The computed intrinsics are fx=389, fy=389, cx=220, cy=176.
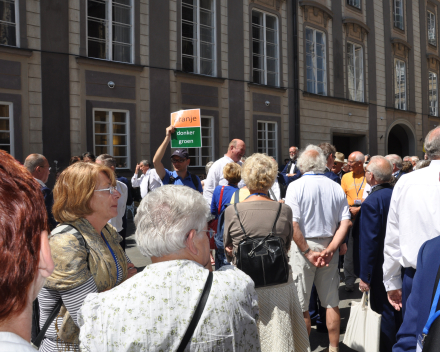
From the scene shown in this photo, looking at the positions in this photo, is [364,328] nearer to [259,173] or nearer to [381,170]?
[381,170]

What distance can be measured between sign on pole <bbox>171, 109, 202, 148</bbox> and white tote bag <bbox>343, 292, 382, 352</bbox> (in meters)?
3.17

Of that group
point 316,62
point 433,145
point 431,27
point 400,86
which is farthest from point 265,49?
point 431,27

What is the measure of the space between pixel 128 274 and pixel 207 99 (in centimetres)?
1115

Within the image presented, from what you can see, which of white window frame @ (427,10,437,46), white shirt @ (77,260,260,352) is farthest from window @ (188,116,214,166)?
white window frame @ (427,10,437,46)

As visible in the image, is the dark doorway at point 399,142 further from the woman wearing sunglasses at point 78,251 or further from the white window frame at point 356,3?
the woman wearing sunglasses at point 78,251

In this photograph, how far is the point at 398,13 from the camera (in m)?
20.9

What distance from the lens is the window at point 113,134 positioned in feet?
36.2

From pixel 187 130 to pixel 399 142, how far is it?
20442 mm

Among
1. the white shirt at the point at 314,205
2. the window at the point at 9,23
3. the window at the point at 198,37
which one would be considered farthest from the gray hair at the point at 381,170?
the window at the point at 198,37

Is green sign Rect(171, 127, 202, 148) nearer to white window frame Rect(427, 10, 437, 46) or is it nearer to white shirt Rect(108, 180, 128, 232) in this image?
white shirt Rect(108, 180, 128, 232)

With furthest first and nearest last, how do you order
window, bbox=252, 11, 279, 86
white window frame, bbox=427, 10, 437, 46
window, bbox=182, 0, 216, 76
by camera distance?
1. white window frame, bbox=427, 10, 437, 46
2. window, bbox=252, 11, 279, 86
3. window, bbox=182, 0, 216, 76

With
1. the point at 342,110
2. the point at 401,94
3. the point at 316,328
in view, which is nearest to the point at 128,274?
the point at 316,328

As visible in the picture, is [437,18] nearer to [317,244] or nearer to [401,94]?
[401,94]

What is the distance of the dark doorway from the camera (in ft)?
73.1
